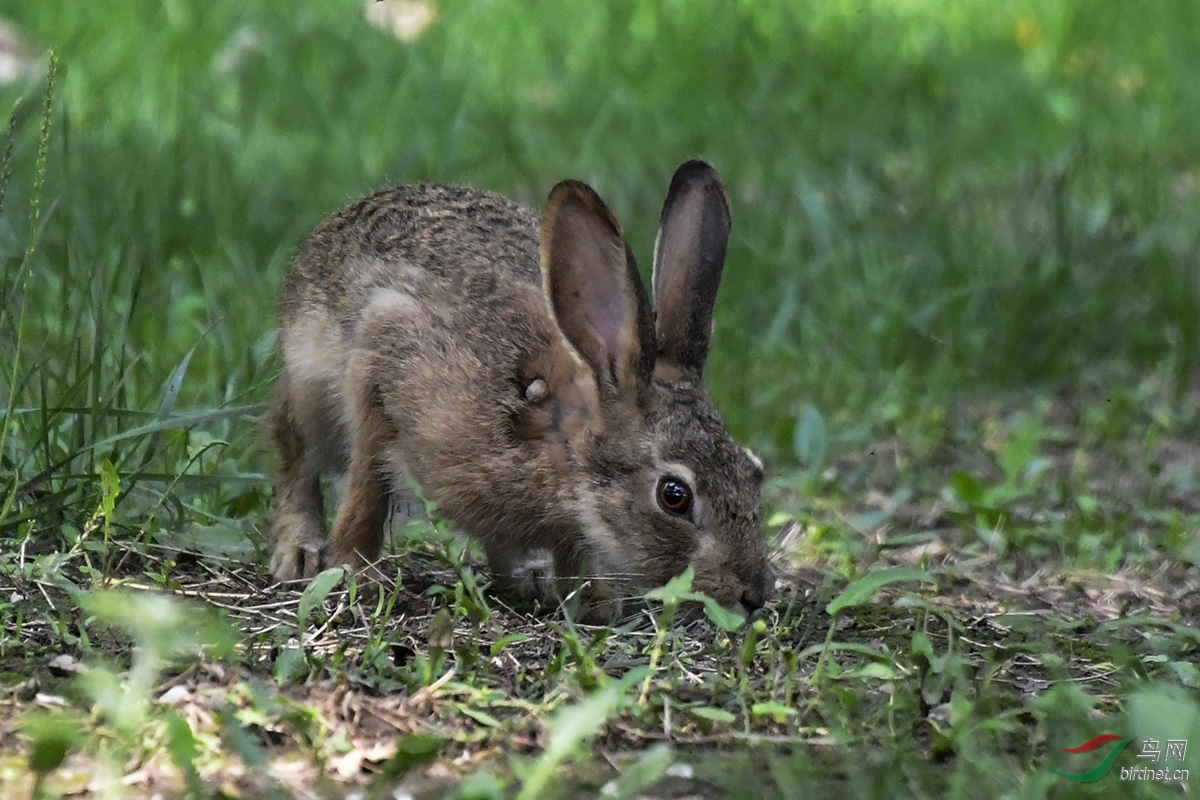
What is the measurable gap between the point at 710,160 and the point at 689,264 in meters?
3.40

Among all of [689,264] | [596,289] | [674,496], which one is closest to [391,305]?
[596,289]

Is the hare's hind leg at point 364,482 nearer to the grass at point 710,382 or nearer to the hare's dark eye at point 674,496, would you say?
the grass at point 710,382

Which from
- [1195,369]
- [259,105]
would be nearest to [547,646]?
[1195,369]

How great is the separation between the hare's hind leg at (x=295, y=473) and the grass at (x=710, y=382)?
10 centimetres

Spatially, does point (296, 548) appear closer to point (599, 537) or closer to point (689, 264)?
point (599, 537)

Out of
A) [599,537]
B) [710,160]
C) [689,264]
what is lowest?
[599,537]

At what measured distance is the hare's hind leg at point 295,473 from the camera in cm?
510

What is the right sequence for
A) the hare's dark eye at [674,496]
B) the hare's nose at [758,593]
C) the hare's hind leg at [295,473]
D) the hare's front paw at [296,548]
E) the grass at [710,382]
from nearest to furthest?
1. the grass at [710,382]
2. the hare's nose at [758,593]
3. the hare's dark eye at [674,496]
4. the hare's front paw at [296,548]
5. the hare's hind leg at [295,473]

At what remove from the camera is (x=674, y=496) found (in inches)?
180

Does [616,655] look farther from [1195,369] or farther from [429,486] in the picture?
[1195,369]

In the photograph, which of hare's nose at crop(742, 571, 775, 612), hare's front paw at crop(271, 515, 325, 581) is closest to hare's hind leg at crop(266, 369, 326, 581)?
hare's front paw at crop(271, 515, 325, 581)

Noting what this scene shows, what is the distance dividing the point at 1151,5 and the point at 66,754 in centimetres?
874

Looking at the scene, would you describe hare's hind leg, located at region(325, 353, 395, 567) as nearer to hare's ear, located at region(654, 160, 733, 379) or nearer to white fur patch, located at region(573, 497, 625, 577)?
white fur patch, located at region(573, 497, 625, 577)

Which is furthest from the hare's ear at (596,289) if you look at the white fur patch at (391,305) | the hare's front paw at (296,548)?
the hare's front paw at (296,548)
